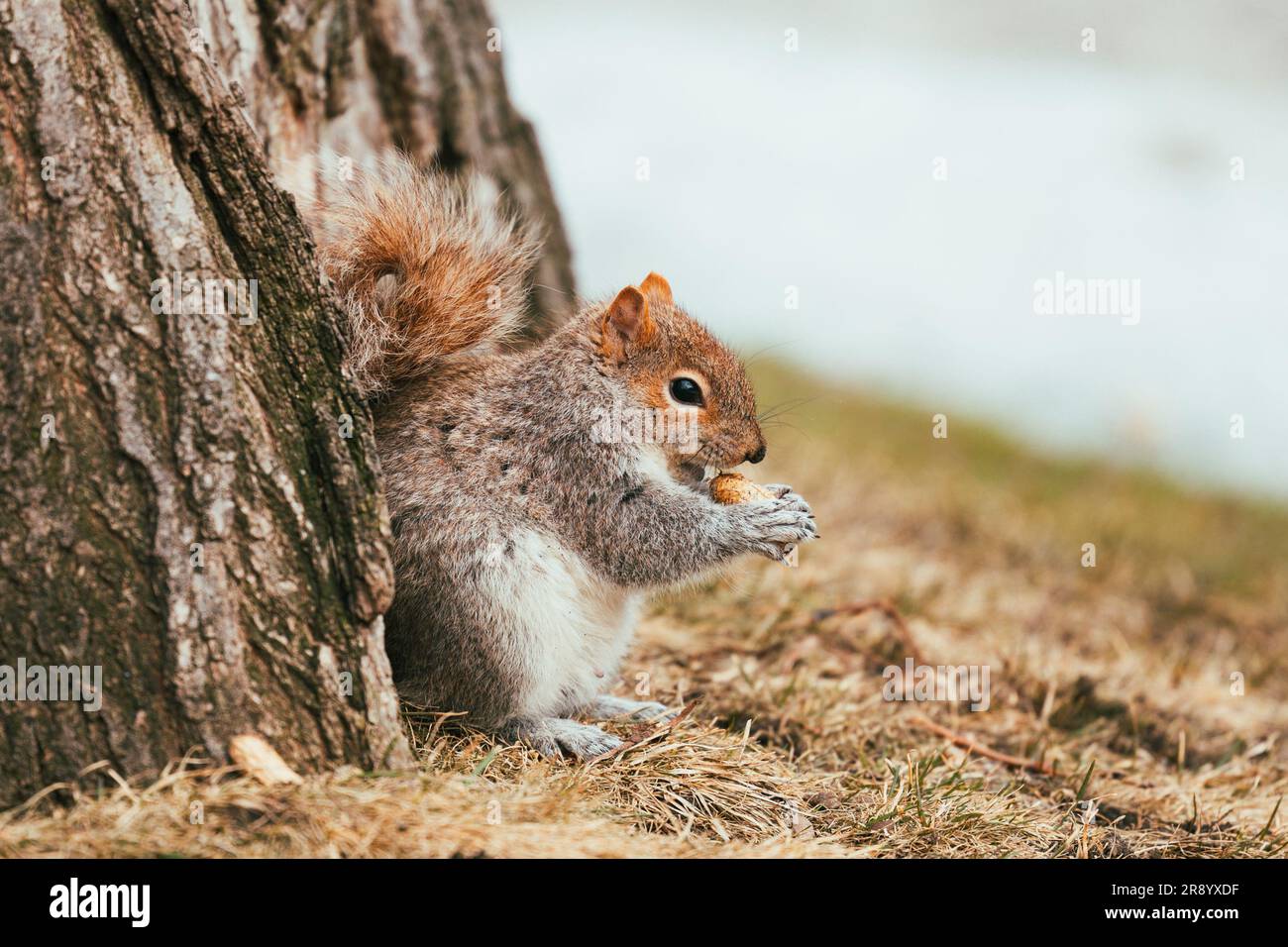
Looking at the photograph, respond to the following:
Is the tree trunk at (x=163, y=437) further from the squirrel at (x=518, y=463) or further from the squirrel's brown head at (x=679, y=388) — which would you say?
the squirrel's brown head at (x=679, y=388)

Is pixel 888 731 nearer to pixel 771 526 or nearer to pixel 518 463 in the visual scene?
pixel 771 526

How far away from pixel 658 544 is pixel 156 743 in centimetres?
113

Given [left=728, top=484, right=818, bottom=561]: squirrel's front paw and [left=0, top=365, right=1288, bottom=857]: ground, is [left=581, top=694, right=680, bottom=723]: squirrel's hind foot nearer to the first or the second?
[left=0, top=365, right=1288, bottom=857]: ground

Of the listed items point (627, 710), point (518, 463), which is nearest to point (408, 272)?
A: point (518, 463)

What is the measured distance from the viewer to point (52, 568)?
1.93m

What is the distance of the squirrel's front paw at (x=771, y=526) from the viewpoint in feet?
8.92

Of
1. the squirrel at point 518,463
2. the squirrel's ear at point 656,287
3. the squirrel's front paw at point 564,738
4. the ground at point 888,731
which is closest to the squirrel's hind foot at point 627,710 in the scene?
the squirrel at point 518,463

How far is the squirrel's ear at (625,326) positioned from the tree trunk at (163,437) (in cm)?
81

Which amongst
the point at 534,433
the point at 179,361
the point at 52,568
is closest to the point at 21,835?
the point at 52,568

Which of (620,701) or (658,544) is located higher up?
(658,544)

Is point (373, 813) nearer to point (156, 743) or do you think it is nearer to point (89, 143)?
point (156, 743)

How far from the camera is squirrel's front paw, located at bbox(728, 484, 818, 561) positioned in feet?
8.92

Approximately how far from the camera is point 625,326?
9.34 feet

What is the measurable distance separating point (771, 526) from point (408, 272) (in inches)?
39.0
